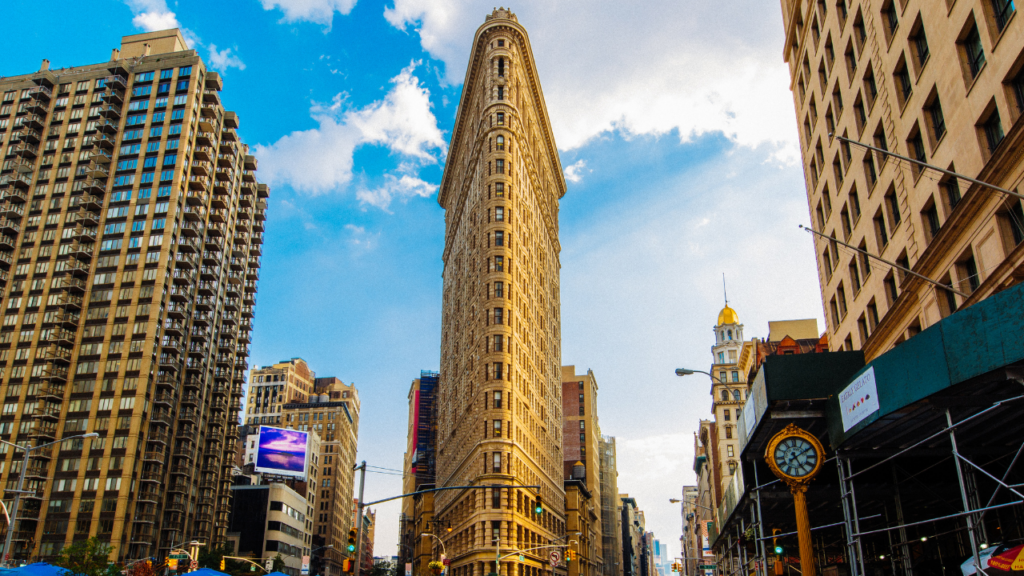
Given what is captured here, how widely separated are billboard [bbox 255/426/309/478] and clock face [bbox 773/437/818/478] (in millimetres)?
123260

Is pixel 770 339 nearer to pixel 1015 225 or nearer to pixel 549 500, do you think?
pixel 549 500

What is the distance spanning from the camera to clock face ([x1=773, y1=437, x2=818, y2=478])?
23.9m

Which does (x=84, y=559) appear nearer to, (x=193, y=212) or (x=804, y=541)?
(x=804, y=541)

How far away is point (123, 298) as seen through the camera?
104875mm

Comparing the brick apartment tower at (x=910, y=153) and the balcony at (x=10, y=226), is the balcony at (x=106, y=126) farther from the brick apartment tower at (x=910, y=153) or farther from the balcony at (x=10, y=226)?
the brick apartment tower at (x=910, y=153)

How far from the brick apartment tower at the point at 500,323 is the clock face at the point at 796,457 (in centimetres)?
5314

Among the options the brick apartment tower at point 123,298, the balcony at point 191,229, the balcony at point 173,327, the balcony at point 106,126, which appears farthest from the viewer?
the balcony at point 106,126

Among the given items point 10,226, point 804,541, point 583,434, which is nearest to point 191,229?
point 10,226

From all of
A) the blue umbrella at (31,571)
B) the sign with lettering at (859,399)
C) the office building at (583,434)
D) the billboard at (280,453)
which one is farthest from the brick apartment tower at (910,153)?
the billboard at (280,453)

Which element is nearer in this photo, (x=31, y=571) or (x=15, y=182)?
(x=31, y=571)

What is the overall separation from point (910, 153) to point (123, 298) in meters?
102

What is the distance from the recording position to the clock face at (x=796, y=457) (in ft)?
78.3

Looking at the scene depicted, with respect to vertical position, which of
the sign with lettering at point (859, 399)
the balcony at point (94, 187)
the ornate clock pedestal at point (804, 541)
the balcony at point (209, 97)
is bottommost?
the ornate clock pedestal at point (804, 541)

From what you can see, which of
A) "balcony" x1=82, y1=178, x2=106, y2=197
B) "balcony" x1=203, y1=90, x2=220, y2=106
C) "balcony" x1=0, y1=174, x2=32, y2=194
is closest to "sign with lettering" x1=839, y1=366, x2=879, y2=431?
"balcony" x1=82, y1=178, x2=106, y2=197
